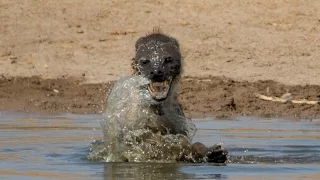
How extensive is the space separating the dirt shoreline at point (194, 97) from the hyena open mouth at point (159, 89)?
438 cm

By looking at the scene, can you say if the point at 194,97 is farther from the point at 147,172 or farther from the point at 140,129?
the point at 147,172

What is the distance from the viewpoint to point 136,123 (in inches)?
334

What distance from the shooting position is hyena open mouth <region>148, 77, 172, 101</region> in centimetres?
825

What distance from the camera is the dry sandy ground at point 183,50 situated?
44.1 feet

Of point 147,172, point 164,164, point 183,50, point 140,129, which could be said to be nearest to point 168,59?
point 140,129

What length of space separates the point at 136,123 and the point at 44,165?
2.48ft

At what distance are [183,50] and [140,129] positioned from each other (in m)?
7.24

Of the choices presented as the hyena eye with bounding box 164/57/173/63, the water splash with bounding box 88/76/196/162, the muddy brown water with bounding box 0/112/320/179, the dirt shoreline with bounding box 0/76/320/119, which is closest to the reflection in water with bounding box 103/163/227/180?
the muddy brown water with bounding box 0/112/320/179

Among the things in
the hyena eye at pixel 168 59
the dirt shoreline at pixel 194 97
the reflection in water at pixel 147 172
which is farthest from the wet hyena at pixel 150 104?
the dirt shoreline at pixel 194 97

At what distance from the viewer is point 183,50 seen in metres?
15.6

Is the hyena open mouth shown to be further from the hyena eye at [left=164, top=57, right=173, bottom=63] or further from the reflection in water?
the reflection in water

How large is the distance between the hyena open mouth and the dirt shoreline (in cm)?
438

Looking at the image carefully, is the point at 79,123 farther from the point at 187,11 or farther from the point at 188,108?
the point at 187,11

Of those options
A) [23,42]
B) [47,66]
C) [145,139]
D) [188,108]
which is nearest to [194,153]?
[145,139]
